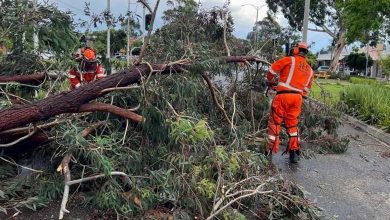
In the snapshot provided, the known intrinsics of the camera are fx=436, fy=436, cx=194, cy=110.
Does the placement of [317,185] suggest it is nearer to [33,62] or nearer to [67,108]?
[67,108]

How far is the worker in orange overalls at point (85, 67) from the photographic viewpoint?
5469mm

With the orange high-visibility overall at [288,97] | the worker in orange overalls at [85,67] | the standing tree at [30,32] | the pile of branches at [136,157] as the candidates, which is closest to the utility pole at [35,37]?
the standing tree at [30,32]

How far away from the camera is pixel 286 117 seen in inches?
232

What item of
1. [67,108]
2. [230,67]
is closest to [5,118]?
[67,108]

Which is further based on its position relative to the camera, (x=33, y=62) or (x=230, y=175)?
(x=33, y=62)

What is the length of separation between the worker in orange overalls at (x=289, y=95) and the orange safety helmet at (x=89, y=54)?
2476 millimetres

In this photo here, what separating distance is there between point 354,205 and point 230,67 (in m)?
2.38

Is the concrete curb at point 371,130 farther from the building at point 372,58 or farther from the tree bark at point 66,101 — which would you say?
the building at point 372,58

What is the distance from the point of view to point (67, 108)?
3.90 metres

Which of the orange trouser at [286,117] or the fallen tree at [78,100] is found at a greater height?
the fallen tree at [78,100]

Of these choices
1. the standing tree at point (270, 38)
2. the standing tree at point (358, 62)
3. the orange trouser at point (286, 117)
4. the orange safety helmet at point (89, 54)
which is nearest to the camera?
the orange trouser at point (286, 117)

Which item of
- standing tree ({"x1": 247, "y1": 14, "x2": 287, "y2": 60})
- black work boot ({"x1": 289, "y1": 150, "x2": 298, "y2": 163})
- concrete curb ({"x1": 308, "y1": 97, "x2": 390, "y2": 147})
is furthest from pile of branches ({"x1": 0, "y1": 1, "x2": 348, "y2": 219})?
concrete curb ({"x1": 308, "y1": 97, "x2": 390, "y2": 147})

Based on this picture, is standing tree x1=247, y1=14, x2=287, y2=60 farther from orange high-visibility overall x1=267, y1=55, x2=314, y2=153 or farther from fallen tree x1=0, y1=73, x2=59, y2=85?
fallen tree x1=0, y1=73, x2=59, y2=85

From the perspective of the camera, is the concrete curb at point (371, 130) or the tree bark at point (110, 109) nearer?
the tree bark at point (110, 109)
